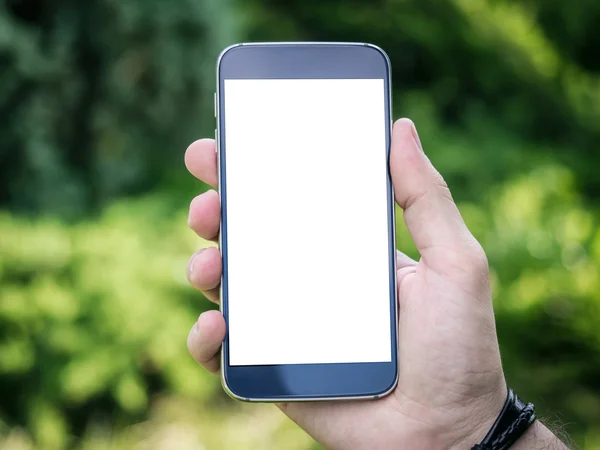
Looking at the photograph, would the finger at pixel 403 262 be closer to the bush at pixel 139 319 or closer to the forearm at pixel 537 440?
the forearm at pixel 537 440

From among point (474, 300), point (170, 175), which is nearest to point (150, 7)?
point (170, 175)

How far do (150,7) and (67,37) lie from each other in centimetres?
33

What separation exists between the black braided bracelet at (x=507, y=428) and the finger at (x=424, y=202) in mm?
247

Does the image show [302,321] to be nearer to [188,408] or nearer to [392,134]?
[392,134]

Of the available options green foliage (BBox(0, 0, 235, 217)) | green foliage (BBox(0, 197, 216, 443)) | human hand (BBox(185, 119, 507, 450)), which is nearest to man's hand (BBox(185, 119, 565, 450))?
human hand (BBox(185, 119, 507, 450))

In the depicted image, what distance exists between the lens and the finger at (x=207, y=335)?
1033 mm

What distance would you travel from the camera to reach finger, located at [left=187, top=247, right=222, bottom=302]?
1.07 meters

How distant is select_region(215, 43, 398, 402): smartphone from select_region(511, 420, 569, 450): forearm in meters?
0.26

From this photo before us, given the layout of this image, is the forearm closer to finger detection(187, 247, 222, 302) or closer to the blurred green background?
the blurred green background

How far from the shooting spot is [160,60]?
2.62m

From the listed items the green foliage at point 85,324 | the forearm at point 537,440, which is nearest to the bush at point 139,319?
the green foliage at point 85,324

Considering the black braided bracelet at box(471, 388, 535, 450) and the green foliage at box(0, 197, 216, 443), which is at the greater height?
the black braided bracelet at box(471, 388, 535, 450)

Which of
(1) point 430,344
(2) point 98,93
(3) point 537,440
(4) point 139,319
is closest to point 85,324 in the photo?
(4) point 139,319

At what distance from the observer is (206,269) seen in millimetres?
1065
